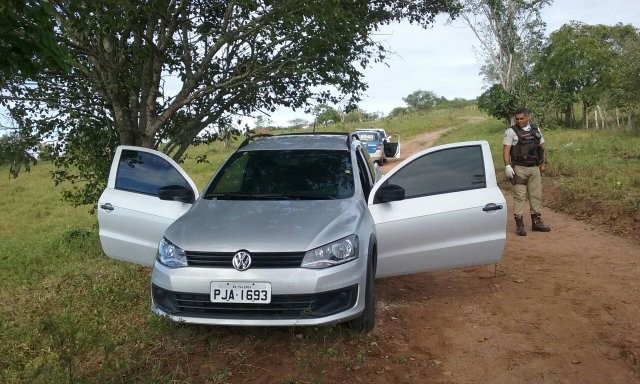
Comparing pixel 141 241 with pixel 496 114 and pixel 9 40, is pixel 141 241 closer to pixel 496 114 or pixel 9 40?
pixel 9 40

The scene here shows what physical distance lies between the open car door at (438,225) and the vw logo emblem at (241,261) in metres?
1.35

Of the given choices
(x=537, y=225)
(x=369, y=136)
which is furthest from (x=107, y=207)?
(x=369, y=136)

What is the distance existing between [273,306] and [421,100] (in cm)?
8360

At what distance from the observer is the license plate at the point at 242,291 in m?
3.54

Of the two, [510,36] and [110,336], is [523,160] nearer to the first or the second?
[110,336]

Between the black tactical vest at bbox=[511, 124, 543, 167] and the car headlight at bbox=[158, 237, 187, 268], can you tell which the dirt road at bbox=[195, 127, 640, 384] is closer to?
the car headlight at bbox=[158, 237, 187, 268]

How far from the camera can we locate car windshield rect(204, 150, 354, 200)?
4562 mm

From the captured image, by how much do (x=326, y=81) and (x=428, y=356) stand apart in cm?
449

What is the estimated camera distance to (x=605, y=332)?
404cm

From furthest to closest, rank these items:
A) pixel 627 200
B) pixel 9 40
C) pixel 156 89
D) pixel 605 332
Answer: pixel 627 200 < pixel 156 89 < pixel 605 332 < pixel 9 40

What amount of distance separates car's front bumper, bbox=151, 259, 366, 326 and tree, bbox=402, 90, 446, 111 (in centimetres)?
7976

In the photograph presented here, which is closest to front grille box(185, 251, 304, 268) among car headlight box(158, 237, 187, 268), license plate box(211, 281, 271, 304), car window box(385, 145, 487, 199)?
license plate box(211, 281, 271, 304)

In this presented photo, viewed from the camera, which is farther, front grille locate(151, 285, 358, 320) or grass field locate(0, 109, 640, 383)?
front grille locate(151, 285, 358, 320)

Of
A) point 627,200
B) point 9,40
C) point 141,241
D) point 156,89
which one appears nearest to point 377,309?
point 141,241
